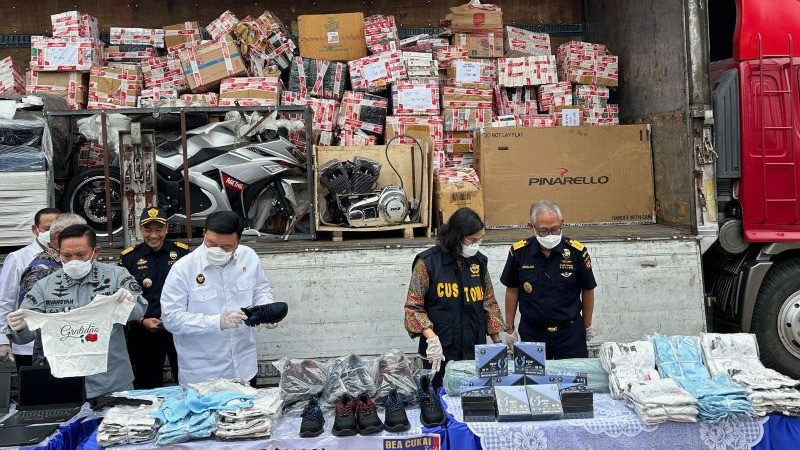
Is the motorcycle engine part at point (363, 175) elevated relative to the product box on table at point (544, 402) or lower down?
elevated

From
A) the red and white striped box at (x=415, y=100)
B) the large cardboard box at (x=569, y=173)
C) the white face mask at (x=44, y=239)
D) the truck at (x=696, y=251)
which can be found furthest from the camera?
the red and white striped box at (x=415, y=100)

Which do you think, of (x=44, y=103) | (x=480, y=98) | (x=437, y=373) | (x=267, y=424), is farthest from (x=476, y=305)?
(x=44, y=103)

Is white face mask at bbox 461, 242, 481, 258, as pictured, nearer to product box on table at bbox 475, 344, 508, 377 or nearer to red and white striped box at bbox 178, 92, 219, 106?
product box on table at bbox 475, 344, 508, 377

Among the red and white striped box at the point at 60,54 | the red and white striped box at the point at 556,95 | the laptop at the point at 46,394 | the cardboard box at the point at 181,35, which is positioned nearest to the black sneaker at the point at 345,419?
the laptop at the point at 46,394

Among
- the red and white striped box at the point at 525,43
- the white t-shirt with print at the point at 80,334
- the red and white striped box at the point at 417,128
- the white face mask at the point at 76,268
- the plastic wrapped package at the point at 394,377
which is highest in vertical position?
the red and white striped box at the point at 525,43

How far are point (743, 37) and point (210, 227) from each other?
4.94m

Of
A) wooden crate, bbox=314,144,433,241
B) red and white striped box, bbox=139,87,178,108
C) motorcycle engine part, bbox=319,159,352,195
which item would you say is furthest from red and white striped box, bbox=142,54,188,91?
motorcycle engine part, bbox=319,159,352,195

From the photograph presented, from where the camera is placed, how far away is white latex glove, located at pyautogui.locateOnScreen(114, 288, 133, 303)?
417 cm

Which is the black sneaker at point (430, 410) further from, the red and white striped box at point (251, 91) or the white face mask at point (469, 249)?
the red and white striped box at point (251, 91)

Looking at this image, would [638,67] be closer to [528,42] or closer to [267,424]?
[528,42]

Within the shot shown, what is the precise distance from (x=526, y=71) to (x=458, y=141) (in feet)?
3.87

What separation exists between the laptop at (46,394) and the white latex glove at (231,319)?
0.81 meters

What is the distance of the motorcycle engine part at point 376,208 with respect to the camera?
691cm

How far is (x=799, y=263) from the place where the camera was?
6.70 metres
